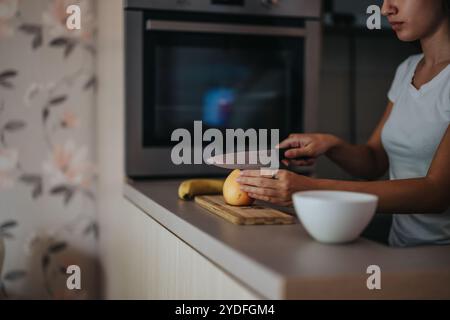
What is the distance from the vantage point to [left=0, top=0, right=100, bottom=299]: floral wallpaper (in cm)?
227

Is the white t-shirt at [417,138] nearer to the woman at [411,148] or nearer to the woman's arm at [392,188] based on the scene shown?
the woman at [411,148]

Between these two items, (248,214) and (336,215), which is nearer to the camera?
(336,215)

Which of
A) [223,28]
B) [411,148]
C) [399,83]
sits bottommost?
[411,148]

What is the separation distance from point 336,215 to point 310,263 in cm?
10

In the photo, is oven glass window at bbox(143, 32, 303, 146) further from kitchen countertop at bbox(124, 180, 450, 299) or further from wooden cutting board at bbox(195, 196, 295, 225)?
kitchen countertop at bbox(124, 180, 450, 299)

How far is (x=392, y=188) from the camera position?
110cm

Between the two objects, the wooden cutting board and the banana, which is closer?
the wooden cutting board

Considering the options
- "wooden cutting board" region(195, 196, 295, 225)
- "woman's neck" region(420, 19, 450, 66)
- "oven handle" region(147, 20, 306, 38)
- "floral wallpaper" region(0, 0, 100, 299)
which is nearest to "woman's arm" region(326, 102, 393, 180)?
"woman's neck" region(420, 19, 450, 66)

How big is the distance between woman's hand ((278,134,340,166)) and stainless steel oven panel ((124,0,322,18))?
61cm

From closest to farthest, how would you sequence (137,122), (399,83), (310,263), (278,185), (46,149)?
(310,263) → (278,185) → (399,83) → (137,122) → (46,149)

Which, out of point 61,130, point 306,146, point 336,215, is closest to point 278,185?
point 336,215

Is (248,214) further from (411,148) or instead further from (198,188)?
(411,148)

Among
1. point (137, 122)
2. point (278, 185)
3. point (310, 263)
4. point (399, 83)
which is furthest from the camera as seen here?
point (137, 122)

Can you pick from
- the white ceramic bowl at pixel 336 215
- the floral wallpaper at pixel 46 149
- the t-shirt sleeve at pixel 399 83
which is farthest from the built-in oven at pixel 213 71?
the white ceramic bowl at pixel 336 215
